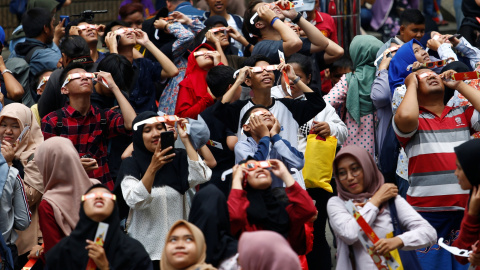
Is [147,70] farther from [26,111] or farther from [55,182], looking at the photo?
[55,182]

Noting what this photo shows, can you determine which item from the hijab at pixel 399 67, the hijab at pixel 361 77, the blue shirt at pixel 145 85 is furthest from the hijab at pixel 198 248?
the hijab at pixel 361 77

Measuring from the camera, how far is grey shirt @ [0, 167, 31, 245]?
713 centimetres

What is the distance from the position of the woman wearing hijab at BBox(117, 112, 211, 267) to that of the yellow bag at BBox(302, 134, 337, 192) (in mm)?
1296

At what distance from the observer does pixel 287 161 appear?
7.22 meters

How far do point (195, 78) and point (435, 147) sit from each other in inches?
93.3

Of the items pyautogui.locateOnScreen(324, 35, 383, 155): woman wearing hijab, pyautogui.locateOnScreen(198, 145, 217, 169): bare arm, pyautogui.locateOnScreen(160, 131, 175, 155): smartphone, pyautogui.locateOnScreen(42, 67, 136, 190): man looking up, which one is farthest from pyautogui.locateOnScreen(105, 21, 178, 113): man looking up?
pyautogui.locateOnScreen(160, 131, 175, 155): smartphone

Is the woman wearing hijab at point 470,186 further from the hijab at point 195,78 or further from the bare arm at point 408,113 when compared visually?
the hijab at point 195,78

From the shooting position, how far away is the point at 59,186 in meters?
6.84

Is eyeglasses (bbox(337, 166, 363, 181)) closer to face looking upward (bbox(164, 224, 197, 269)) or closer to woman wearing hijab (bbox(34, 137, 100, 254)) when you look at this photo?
face looking upward (bbox(164, 224, 197, 269))

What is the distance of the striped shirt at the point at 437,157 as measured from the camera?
738cm

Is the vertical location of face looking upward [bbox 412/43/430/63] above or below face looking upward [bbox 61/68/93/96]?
below

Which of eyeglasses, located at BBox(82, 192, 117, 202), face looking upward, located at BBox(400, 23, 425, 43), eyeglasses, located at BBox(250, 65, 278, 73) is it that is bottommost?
face looking upward, located at BBox(400, 23, 425, 43)

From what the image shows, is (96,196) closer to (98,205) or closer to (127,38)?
(98,205)

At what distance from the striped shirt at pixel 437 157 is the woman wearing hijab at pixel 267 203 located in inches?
50.7
